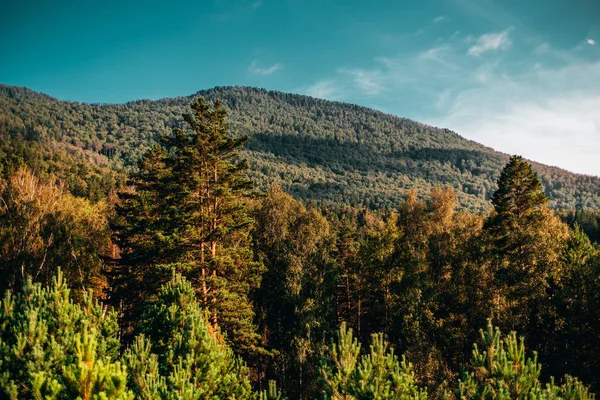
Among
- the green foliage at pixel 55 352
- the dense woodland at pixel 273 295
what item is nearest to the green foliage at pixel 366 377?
the dense woodland at pixel 273 295

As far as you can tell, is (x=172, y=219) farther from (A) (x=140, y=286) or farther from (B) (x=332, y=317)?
(B) (x=332, y=317)

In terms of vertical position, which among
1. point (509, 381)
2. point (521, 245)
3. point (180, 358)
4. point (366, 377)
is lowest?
point (180, 358)

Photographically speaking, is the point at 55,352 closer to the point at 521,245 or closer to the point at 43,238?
the point at 521,245

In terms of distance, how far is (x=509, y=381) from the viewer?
24.4ft

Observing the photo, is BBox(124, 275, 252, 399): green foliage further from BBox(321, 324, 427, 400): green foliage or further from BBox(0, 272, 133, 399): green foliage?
BBox(321, 324, 427, 400): green foliage

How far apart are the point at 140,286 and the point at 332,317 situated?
16.8m

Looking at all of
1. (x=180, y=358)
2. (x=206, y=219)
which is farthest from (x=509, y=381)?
(x=206, y=219)

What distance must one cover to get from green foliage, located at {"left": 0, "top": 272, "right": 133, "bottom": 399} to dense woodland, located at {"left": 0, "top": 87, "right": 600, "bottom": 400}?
0.17 feet

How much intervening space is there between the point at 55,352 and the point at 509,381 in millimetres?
11660

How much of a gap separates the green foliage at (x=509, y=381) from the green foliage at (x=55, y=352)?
7876 mm

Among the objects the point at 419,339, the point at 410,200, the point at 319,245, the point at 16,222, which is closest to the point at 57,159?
the point at 16,222

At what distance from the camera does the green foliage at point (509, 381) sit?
6895 mm

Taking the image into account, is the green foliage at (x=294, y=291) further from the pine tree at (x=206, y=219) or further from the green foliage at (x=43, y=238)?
the green foliage at (x=43, y=238)

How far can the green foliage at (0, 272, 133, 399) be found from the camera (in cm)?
720
